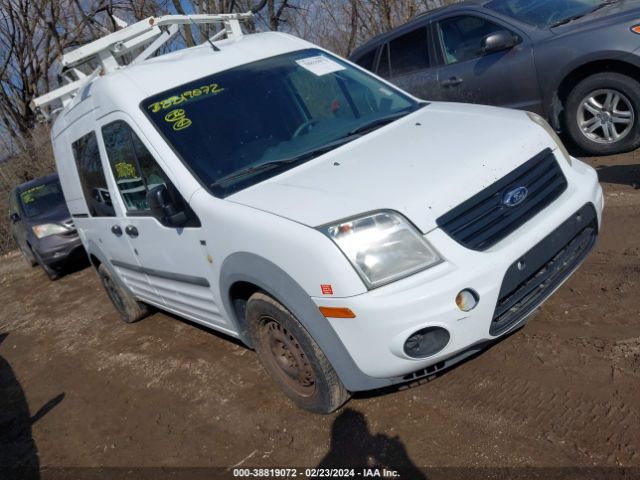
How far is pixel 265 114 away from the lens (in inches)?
143

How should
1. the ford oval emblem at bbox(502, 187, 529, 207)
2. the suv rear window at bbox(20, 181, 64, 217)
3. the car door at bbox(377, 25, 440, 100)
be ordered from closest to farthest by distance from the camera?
the ford oval emblem at bbox(502, 187, 529, 207) < the car door at bbox(377, 25, 440, 100) < the suv rear window at bbox(20, 181, 64, 217)

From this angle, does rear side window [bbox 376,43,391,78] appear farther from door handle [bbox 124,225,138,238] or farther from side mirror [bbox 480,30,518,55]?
door handle [bbox 124,225,138,238]

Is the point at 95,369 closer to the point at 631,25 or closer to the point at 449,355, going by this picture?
the point at 449,355

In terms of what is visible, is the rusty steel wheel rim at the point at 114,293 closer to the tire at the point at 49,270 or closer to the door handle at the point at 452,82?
the tire at the point at 49,270

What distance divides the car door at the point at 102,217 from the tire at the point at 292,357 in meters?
1.51

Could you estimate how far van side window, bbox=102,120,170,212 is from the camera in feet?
11.7

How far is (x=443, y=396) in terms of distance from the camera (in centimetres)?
311

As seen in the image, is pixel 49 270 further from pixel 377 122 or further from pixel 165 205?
pixel 377 122

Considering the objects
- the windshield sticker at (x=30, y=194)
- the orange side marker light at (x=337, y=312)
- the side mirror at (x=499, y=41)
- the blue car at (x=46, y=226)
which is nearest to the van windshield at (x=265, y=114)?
the orange side marker light at (x=337, y=312)

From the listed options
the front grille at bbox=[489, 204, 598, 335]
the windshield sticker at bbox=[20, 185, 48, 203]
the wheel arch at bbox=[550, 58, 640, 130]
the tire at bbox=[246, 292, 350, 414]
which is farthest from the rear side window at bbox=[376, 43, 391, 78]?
the windshield sticker at bbox=[20, 185, 48, 203]

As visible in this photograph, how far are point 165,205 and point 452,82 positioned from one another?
4.52 m

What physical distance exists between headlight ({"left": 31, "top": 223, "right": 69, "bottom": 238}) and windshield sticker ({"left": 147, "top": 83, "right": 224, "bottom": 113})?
6.19 meters

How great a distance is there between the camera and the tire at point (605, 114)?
536 cm

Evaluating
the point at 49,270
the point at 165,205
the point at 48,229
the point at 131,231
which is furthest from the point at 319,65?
the point at 49,270
